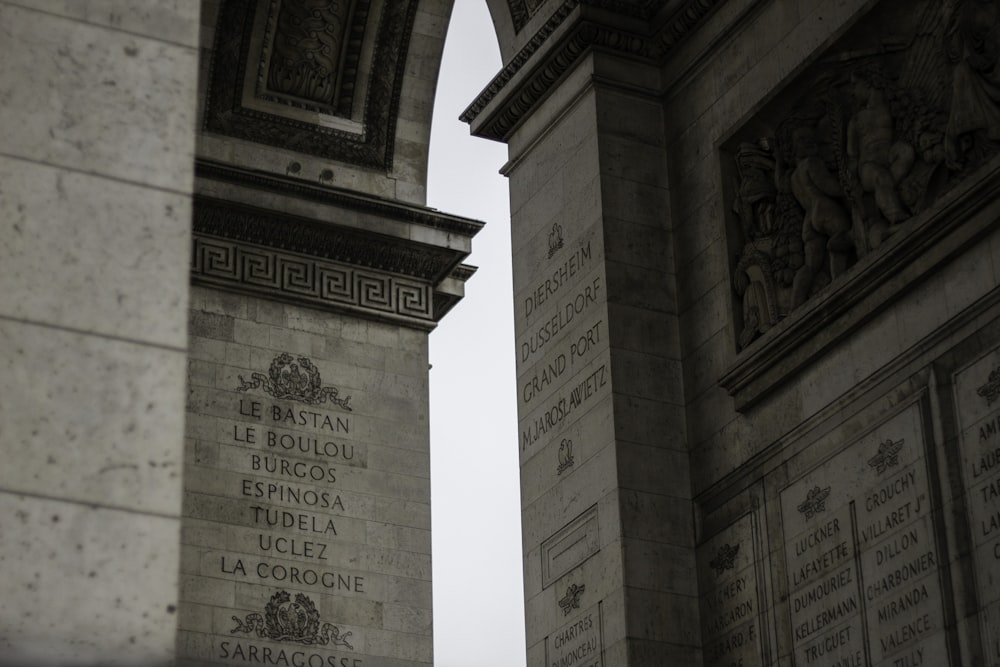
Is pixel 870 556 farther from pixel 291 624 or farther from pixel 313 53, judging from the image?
pixel 313 53

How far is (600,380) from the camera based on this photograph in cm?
1496

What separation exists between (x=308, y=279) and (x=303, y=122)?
2.25 meters

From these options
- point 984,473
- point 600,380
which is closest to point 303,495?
point 600,380

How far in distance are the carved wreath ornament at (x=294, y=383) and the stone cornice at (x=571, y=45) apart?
5008mm

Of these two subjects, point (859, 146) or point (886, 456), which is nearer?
point (886, 456)

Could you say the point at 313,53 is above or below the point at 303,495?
above

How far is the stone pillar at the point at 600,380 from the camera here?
1420 cm

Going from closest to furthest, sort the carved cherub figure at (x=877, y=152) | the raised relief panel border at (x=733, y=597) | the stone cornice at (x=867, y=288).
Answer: the stone cornice at (x=867, y=288), the carved cherub figure at (x=877, y=152), the raised relief panel border at (x=733, y=597)

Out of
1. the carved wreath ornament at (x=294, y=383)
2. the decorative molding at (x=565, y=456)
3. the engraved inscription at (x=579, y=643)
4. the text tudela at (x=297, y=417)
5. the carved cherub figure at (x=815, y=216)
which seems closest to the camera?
the carved cherub figure at (x=815, y=216)

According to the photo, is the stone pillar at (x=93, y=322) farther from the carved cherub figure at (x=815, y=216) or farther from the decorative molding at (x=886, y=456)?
the carved cherub figure at (x=815, y=216)

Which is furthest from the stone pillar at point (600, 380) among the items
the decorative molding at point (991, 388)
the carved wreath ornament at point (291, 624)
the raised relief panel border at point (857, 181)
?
the carved wreath ornament at point (291, 624)

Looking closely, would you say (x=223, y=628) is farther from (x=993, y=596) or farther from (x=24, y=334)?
(x=24, y=334)

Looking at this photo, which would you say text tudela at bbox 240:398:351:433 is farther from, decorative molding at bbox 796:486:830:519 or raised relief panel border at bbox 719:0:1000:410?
decorative molding at bbox 796:486:830:519

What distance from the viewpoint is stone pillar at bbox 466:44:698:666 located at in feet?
46.6
